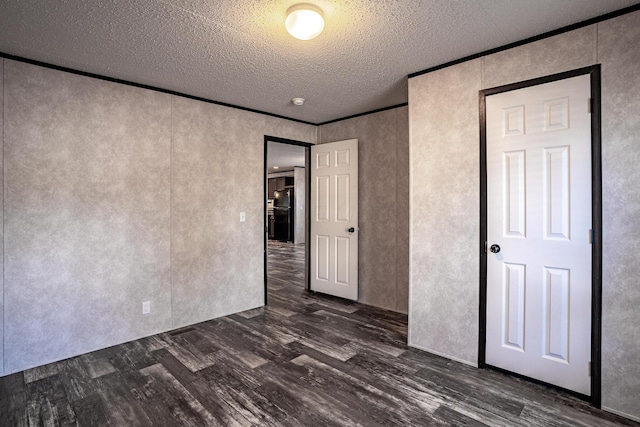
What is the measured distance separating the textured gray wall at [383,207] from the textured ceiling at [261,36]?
914mm

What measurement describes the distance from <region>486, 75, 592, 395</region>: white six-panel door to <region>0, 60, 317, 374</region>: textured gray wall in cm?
280

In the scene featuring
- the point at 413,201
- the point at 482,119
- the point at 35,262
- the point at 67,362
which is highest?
the point at 482,119

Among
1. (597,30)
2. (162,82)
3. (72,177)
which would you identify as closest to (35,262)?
(72,177)

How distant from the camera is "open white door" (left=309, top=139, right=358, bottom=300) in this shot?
432 centimetres

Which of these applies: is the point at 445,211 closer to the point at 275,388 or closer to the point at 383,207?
the point at 383,207

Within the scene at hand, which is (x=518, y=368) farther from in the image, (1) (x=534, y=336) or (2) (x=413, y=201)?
(2) (x=413, y=201)

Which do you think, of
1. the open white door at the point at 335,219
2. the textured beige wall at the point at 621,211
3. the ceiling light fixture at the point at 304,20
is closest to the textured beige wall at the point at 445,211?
the textured beige wall at the point at 621,211

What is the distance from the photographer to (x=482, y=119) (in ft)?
8.30

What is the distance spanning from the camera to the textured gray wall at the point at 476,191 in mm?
1956

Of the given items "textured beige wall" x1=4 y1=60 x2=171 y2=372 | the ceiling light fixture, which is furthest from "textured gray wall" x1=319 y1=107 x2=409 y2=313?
"textured beige wall" x1=4 y1=60 x2=171 y2=372

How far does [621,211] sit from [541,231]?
1.46 ft

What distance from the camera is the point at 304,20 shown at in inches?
74.3

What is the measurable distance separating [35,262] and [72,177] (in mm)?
761

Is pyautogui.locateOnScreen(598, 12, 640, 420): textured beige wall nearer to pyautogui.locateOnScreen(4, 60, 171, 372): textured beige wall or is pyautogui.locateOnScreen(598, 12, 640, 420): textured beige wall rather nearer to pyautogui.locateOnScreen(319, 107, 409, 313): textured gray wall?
pyautogui.locateOnScreen(319, 107, 409, 313): textured gray wall
